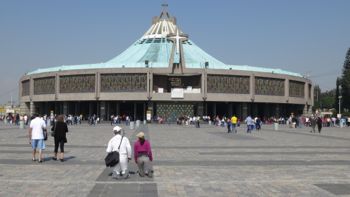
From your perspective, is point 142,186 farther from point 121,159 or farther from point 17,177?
point 17,177

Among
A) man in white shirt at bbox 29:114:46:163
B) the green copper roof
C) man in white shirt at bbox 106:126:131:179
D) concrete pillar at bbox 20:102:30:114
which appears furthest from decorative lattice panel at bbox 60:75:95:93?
man in white shirt at bbox 106:126:131:179

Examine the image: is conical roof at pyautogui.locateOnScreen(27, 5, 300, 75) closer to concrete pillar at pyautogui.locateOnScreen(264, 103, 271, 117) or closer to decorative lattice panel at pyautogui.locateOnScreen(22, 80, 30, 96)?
decorative lattice panel at pyautogui.locateOnScreen(22, 80, 30, 96)

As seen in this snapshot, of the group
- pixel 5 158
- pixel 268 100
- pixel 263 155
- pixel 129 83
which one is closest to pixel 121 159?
pixel 5 158

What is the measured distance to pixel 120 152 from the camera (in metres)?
11.7

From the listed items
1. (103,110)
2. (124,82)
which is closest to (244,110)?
(124,82)

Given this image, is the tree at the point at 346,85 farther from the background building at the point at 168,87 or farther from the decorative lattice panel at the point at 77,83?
the decorative lattice panel at the point at 77,83

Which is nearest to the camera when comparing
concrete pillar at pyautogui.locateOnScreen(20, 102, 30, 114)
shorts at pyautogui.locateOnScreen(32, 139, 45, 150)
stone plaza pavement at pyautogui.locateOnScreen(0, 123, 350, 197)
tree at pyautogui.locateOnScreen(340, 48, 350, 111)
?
stone plaza pavement at pyautogui.locateOnScreen(0, 123, 350, 197)

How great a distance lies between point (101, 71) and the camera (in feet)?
252

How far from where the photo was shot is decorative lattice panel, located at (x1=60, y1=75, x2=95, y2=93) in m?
77.9

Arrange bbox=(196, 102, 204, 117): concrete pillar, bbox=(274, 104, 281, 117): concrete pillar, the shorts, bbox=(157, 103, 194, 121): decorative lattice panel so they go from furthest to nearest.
→ bbox=(274, 104, 281, 117): concrete pillar, bbox=(196, 102, 204, 117): concrete pillar, bbox=(157, 103, 194, 121): decorative lattice panel, the shorts

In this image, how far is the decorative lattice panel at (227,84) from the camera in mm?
77375

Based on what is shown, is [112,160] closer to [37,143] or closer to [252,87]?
[37,143]

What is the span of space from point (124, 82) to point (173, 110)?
29.1 ft

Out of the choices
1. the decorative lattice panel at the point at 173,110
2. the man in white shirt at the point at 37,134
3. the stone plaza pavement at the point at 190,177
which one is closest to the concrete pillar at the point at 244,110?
the decorative lattice panel at the point at 173,110
